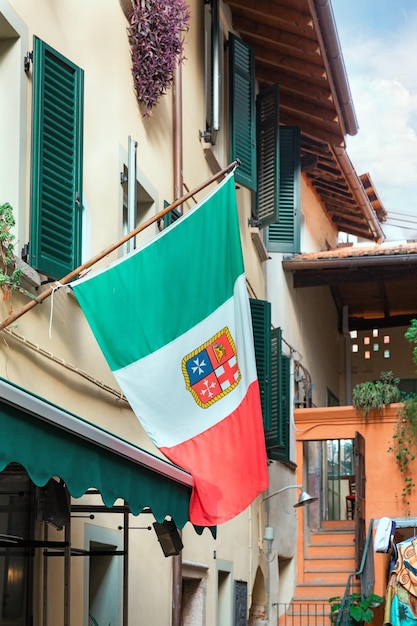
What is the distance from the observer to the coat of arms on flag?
26.2 feet

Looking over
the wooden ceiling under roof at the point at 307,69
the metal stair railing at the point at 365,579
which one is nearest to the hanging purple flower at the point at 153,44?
the wooden ceiling under roof at the point at 307,69

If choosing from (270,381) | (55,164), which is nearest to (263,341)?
(270,381)

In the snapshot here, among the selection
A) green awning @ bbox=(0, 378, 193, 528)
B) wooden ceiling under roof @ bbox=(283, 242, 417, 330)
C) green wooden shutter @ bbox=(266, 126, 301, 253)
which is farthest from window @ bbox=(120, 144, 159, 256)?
wooden ceiling under roof @ bbox=(283, 242, 417, 330)

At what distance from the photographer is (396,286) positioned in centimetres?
2552

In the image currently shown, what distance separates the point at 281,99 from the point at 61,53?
32.4 feet

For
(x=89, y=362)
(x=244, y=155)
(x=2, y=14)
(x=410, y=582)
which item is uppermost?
(x=244, y=155)

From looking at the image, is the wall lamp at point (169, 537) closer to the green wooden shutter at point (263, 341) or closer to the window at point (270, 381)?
the window at point (270, 381)

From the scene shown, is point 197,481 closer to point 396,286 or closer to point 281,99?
point 281,99

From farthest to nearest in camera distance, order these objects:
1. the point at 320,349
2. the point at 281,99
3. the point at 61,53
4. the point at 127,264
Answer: the point at 320,349 → the point at 281,99 → the point at 61,53 → the point at 127,264

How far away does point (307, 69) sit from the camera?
1716cm

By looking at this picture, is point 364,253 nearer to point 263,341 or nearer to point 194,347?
point 263,341

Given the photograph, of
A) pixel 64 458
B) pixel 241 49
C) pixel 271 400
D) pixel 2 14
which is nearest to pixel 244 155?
pixel 241 49

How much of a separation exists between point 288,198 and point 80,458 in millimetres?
12776

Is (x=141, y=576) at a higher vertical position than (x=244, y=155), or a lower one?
lower
